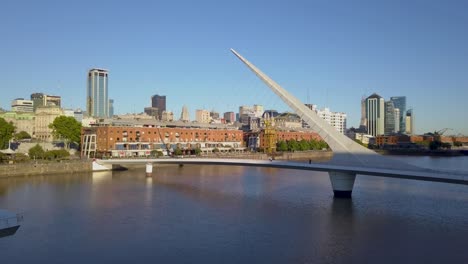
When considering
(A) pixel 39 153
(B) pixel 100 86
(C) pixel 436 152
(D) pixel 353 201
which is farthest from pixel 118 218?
(B) pixel 100 86

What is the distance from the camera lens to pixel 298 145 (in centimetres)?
7462

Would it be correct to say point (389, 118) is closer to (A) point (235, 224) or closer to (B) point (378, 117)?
(B) point (378, 117)

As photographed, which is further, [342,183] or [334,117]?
[334,117]

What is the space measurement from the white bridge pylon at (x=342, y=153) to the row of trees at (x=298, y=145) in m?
44.5

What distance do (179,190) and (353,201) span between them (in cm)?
1114

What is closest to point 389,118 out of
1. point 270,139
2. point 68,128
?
point 270,139

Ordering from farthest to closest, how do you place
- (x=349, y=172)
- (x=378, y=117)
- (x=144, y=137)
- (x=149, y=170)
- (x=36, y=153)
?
1. (x=378, y=117)
2. (x=144, y=137)
3. (x=36, y=153)
4. (x=149, y=170)
5. (x=349, y=172)

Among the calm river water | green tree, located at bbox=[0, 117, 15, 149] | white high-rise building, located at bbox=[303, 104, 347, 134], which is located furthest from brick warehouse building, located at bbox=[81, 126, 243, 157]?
white high-rise building, located at bbox=[303, 104, 347, 134]

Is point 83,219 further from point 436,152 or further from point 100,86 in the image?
point 100,86

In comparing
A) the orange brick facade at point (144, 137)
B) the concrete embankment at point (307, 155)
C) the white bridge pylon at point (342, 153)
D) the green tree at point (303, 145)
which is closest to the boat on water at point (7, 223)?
the white bridge pylon at point (342, 153)

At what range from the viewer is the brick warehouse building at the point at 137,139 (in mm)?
48031

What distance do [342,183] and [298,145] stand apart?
50810mm

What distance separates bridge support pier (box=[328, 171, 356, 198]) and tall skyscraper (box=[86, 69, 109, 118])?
157133 millimetres

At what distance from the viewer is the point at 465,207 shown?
21.0 m
